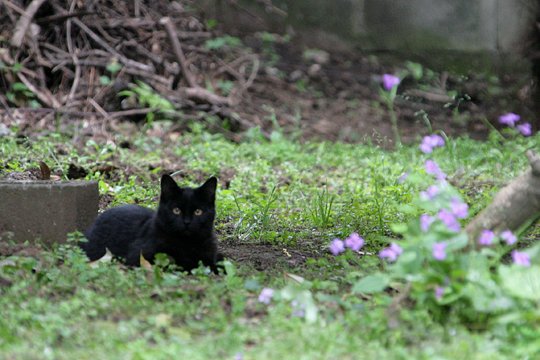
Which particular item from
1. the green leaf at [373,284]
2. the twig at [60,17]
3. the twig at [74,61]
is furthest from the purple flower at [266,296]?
the twig at [60,17]

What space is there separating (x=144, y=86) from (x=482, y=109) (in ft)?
14.5

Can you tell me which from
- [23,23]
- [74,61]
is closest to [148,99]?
[74,61]

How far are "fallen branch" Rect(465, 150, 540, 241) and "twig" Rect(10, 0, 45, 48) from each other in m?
7.04

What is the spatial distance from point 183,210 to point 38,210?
0.86 meters

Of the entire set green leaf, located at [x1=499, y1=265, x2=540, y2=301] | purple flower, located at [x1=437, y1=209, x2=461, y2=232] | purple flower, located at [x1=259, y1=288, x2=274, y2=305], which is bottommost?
purple flower, located at [x1=259, y1=288, x2=274, y2=305]

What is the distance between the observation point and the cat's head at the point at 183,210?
4656 mm

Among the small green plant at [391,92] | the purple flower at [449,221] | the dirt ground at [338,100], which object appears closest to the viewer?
the purple flower at [449,221]

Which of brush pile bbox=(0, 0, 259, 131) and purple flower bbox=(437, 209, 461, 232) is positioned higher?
purple flower bbox=(437, 209, 461, 232)

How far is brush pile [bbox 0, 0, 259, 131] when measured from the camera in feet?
30.2

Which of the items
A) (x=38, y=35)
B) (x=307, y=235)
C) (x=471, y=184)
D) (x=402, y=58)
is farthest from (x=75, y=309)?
(x=402, y=58)

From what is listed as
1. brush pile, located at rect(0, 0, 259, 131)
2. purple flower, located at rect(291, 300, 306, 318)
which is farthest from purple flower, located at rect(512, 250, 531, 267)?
brush pile, located at rect(0, 0, 259, 131)

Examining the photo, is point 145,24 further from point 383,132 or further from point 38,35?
point 383,132

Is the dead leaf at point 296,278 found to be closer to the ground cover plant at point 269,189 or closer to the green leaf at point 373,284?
the ground cover plant at point 269,189

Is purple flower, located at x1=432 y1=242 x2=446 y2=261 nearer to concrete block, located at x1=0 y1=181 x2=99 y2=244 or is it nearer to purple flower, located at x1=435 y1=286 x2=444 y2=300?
purple flower, located at x1=435 y1=286 x2=444 y2=300
